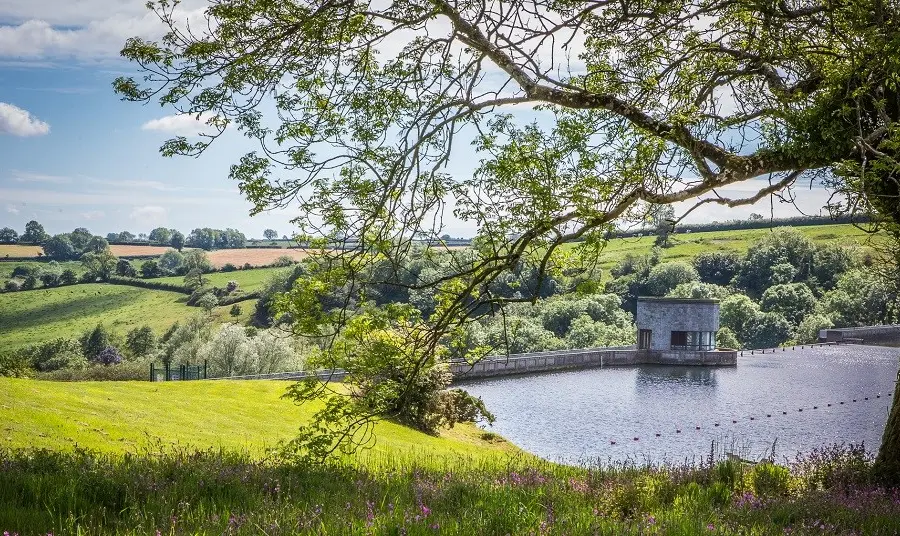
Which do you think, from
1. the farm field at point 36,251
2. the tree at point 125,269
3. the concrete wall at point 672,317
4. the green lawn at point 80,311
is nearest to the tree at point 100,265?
the tree at point 125,269

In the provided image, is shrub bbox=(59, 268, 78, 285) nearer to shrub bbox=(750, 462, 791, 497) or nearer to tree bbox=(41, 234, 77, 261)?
tree bbox=(41, 234, 77, 261)

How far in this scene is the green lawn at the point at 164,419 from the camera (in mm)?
14547

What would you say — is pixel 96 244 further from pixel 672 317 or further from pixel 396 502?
pixel 396 502

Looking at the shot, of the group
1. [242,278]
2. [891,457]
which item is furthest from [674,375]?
[242,278]

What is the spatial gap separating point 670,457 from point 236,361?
3113 cm

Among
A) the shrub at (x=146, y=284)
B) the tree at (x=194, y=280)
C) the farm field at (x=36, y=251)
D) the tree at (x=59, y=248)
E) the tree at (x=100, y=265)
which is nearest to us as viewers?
the tree at (x=194, y=280)

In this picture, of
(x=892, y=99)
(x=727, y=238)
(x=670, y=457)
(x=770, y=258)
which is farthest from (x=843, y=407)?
(x=727, y=238)

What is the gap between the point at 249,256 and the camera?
113 meters

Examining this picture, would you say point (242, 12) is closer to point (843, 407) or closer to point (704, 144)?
point (704, 144)

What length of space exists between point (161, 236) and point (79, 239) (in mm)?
21194

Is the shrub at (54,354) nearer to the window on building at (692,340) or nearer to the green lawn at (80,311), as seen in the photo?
the green lawn at (80,311)

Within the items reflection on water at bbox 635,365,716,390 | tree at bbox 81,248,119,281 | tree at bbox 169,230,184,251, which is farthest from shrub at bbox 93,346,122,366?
tree at bbox 169,230,184,251

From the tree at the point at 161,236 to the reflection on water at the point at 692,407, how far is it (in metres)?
104

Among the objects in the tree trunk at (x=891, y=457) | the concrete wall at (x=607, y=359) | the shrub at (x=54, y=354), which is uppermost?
the tree trunk at (x=891, y=457)
